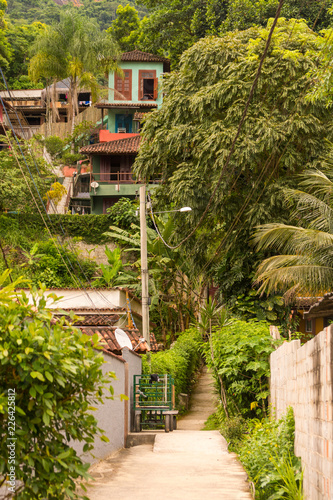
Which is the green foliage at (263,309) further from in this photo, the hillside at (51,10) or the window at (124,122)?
the hillside at (51,10)

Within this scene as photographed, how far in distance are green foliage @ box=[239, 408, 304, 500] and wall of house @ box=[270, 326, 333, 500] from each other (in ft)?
0.58

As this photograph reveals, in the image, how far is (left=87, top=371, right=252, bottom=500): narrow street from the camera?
7508 millimetres

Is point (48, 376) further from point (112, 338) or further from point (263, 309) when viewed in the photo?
point (263, 309)

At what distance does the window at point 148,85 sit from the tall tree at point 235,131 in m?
21.1

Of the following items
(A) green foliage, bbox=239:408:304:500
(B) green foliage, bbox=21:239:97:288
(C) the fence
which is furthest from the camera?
(C) the fence

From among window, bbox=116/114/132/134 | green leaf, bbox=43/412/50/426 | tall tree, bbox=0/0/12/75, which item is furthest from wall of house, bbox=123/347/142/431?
tall tree, bbox=0/0/12/75

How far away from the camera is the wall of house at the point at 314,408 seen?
16.8 feet

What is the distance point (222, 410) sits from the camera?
45.0ft

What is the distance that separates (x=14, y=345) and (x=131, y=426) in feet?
36.1

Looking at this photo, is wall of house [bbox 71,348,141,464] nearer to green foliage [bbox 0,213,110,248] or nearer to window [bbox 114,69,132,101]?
green foliage [bbox 0,213,110,248]

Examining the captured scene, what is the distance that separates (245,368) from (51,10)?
231 ft

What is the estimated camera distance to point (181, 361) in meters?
19.4

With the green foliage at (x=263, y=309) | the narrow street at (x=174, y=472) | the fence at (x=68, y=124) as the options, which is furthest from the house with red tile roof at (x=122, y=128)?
the narrow street at (x=174, y=472)

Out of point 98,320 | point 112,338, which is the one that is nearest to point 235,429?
point 112,338
